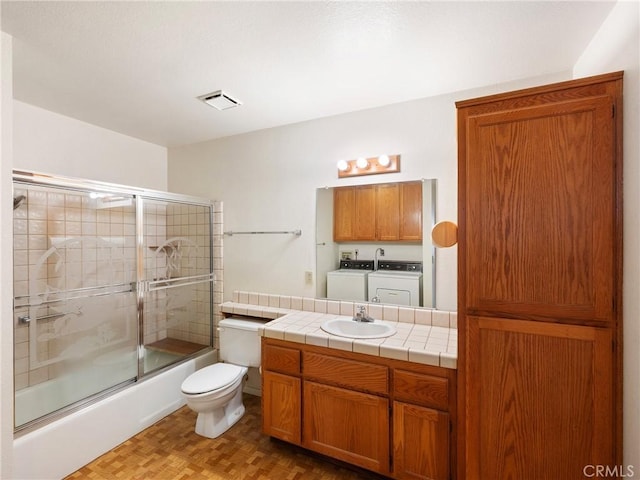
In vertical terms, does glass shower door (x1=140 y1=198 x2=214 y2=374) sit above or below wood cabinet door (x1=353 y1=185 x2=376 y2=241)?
below

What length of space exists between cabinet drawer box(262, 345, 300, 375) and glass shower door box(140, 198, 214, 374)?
1.18m

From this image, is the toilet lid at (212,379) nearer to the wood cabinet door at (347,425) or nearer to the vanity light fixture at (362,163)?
the wood cabinet door at (347,425)

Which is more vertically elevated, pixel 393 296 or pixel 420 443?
pixel 393 296

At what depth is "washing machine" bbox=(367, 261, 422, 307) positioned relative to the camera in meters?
2.12

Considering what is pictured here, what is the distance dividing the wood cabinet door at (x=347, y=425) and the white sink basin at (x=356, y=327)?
39 centimetres

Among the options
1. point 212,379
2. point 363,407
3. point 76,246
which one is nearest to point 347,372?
point 363,407

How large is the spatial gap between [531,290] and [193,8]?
1883 mm

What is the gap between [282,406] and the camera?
1.96m

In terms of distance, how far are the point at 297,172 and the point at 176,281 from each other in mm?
1490

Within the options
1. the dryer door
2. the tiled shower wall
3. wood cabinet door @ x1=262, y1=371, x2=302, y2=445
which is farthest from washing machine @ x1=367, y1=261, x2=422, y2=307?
the tiled shower wall

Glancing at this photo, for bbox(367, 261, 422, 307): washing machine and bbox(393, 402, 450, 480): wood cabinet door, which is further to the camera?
bbox(367, 261, 422, 307): washing machine

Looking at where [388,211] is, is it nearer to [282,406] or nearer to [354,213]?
[354,213]

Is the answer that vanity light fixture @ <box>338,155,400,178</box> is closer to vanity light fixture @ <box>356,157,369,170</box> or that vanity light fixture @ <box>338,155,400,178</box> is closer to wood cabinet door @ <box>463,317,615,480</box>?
vanity light fixture @ <box>356,157,369,170</box>

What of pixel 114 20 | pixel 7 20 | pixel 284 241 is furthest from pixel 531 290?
pixel 7 20
